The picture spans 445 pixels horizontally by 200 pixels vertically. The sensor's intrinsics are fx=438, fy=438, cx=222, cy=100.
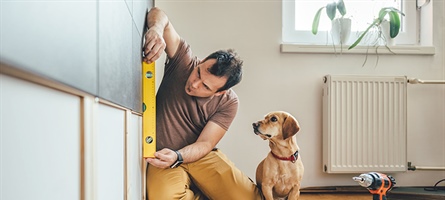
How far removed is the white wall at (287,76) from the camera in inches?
104

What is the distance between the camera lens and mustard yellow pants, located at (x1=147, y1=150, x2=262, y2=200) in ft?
5.77

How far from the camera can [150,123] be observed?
5.68ft

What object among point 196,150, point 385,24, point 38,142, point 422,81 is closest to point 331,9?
point 385,24

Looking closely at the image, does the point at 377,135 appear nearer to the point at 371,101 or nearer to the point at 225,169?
the point at 371,101

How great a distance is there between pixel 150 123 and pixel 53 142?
132cm

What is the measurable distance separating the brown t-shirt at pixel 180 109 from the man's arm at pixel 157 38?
0.06 m

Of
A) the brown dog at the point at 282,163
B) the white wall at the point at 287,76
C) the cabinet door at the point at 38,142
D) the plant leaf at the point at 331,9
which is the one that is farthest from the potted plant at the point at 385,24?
the cabinet door at the point at 38,142

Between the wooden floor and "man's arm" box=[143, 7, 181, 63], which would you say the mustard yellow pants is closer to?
"man's arm" box=[143, 7, 181, 63]

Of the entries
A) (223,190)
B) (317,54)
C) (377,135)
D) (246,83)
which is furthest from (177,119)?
(377,135)

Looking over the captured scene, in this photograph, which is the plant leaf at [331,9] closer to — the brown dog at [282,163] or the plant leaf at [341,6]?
the plant leaf at [341,6]

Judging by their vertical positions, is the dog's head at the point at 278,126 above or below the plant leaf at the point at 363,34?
below

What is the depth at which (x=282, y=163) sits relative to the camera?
196 cm

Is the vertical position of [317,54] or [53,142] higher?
[317,54]

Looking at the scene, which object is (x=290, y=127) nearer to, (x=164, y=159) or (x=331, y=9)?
(x=164, y=159)
